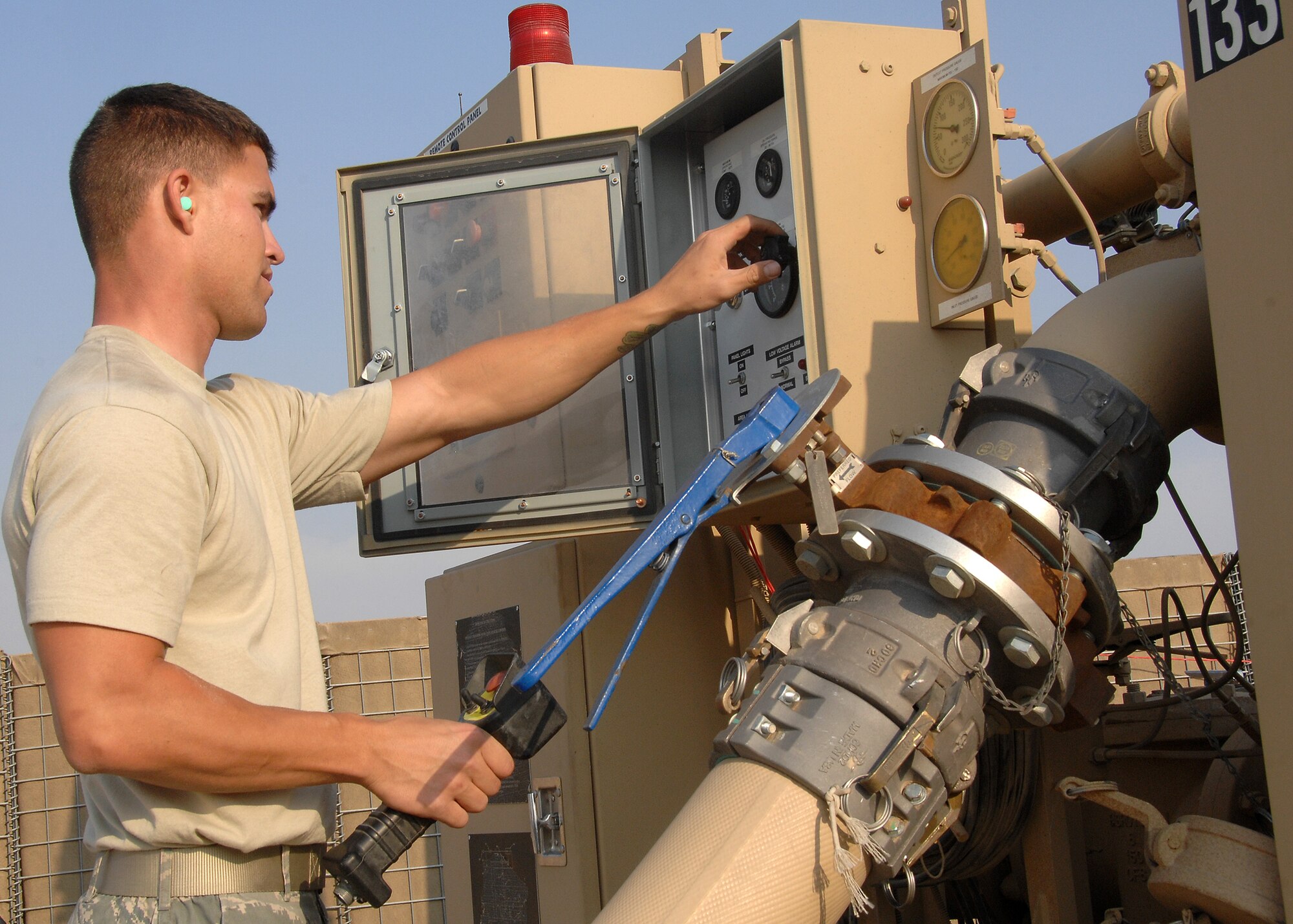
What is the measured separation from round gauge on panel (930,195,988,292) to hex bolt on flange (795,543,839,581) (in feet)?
1.98

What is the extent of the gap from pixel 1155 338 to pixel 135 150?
1.56 meters

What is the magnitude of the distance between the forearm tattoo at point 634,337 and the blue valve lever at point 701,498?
0.46m

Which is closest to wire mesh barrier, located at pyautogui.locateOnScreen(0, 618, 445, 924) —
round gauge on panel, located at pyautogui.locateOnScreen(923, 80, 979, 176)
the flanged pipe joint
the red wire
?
the red wire

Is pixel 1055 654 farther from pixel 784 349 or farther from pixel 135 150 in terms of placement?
pixel 135 150

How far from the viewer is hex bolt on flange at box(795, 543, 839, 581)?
6.63ft

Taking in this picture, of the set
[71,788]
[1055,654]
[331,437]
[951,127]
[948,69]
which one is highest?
[948,69]

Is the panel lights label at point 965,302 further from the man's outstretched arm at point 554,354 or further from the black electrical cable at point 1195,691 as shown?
the black electrical cable at point 1195,691

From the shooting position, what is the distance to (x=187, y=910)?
5.38 feet

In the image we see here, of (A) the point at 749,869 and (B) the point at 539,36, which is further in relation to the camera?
(B) the point at 539,36

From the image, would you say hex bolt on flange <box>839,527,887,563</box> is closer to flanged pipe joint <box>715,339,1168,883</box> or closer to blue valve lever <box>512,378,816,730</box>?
flanged pipe joint <box>715,339,1168,883</box>

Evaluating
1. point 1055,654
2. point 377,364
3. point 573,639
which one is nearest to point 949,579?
point 1055,654

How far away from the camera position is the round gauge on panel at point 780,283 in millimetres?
2500

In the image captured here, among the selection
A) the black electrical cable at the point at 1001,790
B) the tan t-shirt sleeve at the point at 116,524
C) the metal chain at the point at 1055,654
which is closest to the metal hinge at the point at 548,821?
the black electrical cable at the point at 1001,790

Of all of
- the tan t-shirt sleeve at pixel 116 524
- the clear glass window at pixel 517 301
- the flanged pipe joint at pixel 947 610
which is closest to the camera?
the tan t-shirt sleeve at pixel 116 524
